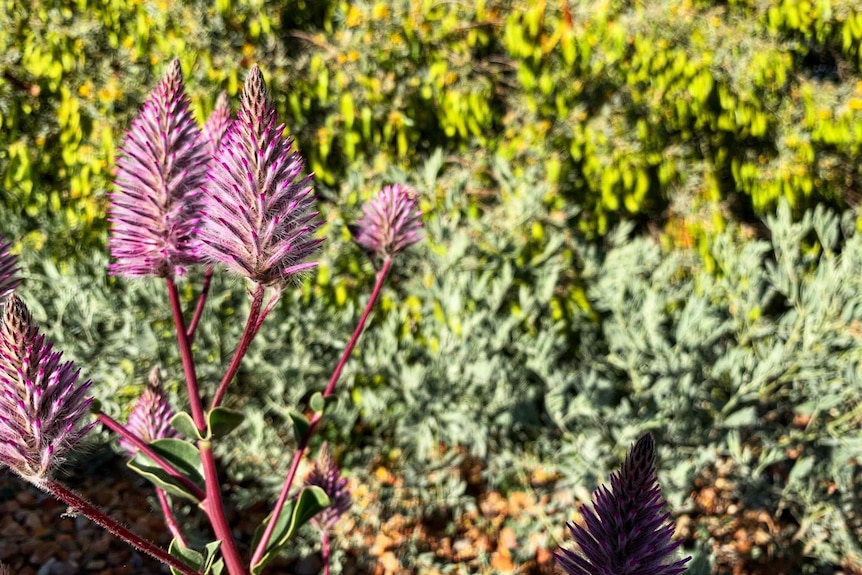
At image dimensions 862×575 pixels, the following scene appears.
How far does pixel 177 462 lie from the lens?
1.12 metres

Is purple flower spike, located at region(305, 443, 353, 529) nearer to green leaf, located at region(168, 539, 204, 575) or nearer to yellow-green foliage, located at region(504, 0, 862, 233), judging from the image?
green leaf, located at region(168, 539, 204, 575)

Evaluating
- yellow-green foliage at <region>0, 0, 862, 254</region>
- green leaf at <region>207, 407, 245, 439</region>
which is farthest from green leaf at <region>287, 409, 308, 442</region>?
yellow-green foliage at <region>0, 0, 862, 254</region>

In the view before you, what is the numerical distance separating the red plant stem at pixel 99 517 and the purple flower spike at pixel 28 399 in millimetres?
21

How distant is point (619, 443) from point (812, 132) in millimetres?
2619

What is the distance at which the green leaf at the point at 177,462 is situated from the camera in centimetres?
106

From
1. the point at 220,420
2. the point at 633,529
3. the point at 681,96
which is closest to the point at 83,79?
the point at 220,420

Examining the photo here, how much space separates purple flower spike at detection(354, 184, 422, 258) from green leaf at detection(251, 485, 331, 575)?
0.45 m

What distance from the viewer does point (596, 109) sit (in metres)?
4.12

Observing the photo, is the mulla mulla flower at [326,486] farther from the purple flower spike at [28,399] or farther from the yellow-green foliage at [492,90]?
the yellow-green foliage at [492,90]

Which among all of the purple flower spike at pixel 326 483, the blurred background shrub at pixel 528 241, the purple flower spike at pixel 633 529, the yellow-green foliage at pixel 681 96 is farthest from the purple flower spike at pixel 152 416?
the yellow-green foliage at pixel 681 96

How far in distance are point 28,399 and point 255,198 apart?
14.4 inches

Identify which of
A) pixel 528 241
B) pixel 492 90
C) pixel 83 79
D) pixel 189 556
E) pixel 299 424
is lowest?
pixel 189 556

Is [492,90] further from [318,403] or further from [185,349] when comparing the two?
[185,349]

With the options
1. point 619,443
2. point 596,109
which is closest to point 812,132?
point 596,109
